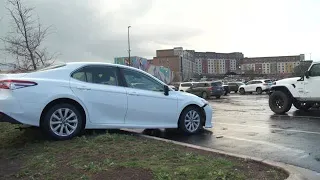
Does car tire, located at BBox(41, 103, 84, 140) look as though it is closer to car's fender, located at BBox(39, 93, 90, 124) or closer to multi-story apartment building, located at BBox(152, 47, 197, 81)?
car's fender, located at BBox(39, 93, 90, 124)

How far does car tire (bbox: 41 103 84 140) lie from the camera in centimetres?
664

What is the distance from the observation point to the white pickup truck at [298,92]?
12.3m

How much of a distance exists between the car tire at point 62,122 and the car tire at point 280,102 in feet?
28.6

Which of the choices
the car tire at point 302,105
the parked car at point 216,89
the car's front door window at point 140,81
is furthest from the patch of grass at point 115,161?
the parked car at point 216,89

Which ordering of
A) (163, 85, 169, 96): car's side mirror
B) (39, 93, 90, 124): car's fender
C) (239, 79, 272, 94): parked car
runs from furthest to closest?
(239, 79, 272, 94): parked car
(163, 85, 169, 96): car's side mirror
(39, 93, 90, 124): car's fender

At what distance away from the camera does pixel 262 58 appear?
441 feet

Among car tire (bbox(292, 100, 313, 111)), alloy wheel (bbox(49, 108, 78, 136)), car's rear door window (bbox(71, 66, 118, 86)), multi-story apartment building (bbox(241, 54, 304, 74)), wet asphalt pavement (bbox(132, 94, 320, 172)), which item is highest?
multi-story apartment building (bbox(241, 54, 304, 74))

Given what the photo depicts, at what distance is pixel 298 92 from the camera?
42.0ft

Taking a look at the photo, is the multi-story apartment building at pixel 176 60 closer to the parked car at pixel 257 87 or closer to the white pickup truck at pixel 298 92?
the parked car at pixel 257 87

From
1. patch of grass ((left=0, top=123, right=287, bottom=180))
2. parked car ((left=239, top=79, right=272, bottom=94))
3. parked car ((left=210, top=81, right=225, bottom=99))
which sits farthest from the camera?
parked car ((left=239, top=79, right=272, bottom=94))

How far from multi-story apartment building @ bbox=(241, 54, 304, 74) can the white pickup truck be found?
10871 cm

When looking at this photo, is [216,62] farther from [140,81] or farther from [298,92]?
[140,81]

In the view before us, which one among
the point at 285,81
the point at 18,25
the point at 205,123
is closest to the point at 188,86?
the point at 285,81

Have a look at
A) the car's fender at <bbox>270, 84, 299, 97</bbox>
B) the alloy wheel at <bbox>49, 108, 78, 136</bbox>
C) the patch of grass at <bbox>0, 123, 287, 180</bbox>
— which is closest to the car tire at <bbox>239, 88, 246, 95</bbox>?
the car's fender at <bbox>270, 84, 299, 97</bbox>
